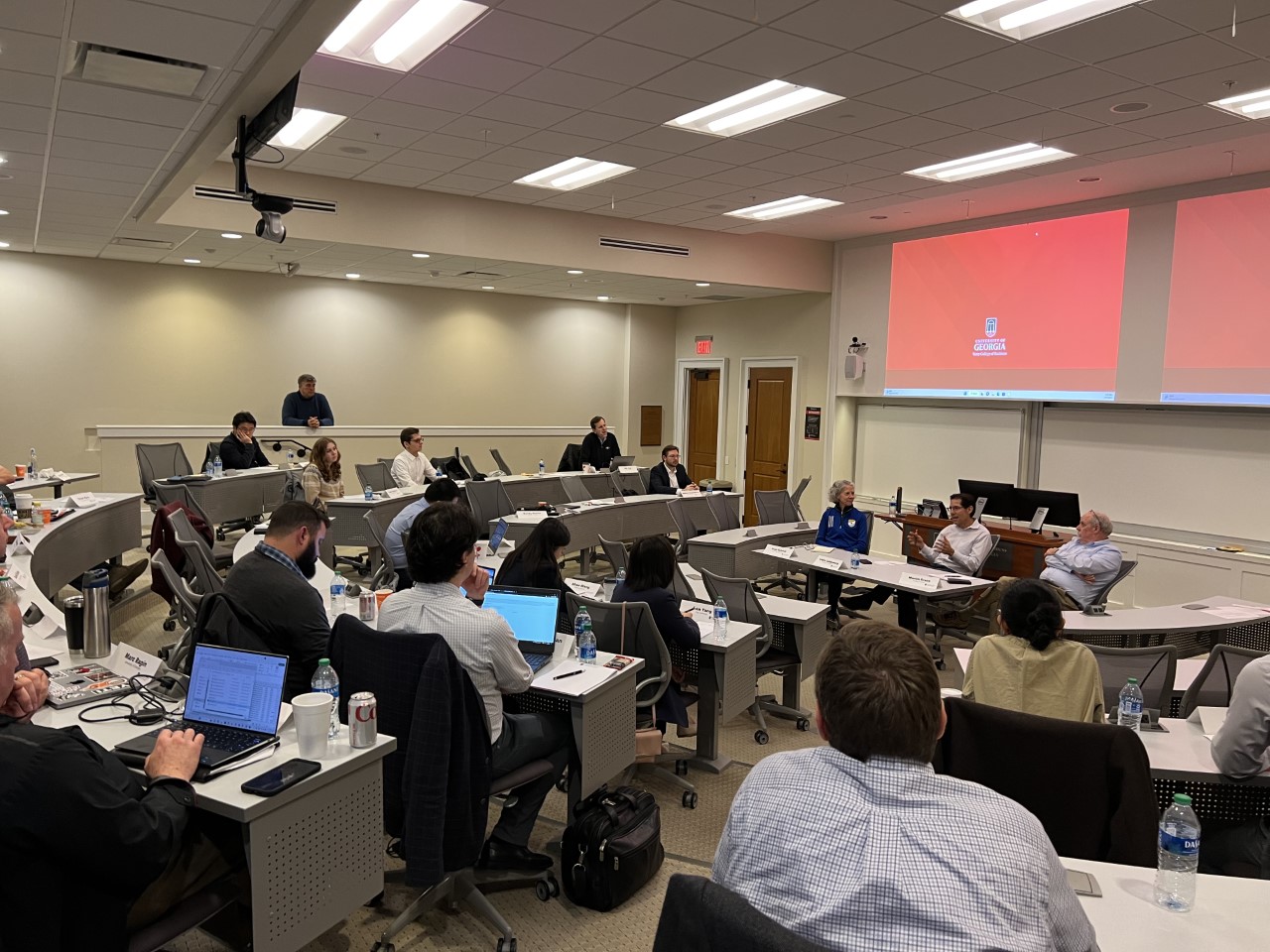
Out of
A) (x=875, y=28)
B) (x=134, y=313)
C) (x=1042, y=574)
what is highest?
(x=875, y=28)

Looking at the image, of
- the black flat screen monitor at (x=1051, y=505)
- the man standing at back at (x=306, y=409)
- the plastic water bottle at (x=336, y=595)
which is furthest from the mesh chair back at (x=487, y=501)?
the black flat screen monitor at (x=1051, y=505)

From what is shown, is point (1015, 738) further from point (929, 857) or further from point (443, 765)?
point (443, 765)

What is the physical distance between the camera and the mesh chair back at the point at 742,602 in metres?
4.81

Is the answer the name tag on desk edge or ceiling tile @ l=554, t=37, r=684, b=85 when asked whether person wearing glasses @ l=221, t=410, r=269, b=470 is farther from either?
the name tag on desk edge

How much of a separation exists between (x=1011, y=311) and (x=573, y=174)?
4.99m

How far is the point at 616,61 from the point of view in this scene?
187 inches

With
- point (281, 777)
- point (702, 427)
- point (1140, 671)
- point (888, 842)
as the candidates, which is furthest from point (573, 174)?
point (888, 842)

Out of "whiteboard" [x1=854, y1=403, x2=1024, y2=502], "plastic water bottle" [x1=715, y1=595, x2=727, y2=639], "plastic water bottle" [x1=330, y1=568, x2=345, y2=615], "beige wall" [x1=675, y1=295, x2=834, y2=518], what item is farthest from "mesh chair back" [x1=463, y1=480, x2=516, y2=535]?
"whiteboard" [x1=854, y1=403, x2=1024, y2=502]

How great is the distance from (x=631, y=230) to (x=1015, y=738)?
8381 mm

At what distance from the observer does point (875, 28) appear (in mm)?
4270

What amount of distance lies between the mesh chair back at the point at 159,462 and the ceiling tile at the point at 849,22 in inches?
306

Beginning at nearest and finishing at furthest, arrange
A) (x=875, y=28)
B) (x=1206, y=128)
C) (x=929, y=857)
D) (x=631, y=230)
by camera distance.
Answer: (x=929, y=857) < (x=875, y=28) < (x=1206, y=128) < (x=631, y=230)

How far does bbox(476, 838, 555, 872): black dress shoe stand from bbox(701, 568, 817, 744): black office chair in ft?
5.81

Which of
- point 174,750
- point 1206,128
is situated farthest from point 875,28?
point 174,750
